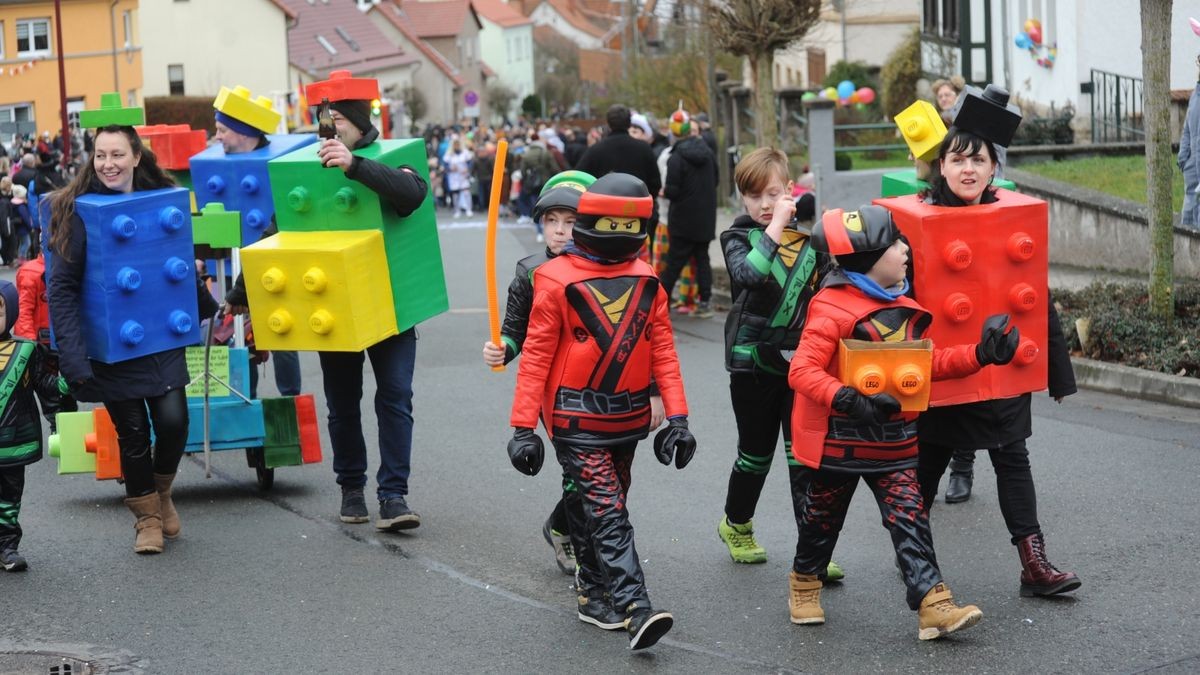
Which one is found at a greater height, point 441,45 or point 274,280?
point 441,45

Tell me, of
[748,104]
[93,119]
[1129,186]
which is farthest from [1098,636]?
[748,104]

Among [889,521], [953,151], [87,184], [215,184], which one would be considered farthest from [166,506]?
[953,151]

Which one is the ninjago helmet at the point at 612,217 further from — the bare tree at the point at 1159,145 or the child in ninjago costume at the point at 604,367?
the bare tree at the point at 1159,145

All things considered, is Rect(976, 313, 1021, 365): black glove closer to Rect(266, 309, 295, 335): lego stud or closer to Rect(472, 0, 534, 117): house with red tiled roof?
Rect(266, 309, 295, 335): lego stud

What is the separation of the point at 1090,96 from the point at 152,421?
17186mm

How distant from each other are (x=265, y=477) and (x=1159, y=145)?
6.48 meters

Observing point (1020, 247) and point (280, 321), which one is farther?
point (280, 321)

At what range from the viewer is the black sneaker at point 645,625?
536 centimetres

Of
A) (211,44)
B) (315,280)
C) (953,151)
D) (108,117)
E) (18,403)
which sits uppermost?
(211,44)

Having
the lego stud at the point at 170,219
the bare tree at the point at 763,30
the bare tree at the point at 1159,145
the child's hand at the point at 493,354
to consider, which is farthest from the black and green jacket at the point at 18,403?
the bare tree at the point at 763,30

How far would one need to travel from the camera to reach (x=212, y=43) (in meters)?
65.3

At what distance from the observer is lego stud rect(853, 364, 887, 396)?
525 cm

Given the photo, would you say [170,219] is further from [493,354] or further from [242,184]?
[242,184]

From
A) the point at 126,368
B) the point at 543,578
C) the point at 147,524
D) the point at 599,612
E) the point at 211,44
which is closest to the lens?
the point at 599,612
